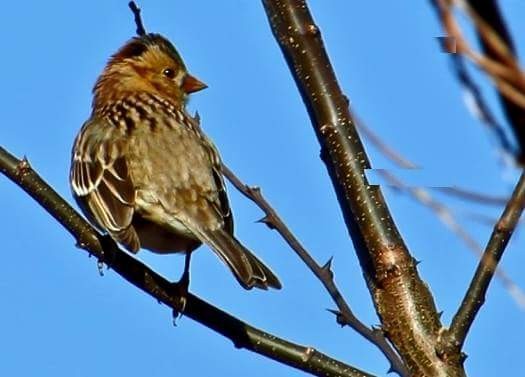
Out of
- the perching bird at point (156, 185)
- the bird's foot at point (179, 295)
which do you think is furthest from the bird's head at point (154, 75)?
the bird's foot at point (179, 295)

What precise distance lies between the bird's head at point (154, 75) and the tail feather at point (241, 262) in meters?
1.96

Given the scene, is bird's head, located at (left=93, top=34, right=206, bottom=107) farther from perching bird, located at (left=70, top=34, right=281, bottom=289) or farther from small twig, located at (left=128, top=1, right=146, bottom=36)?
small twig, located at (left=128, top=1, right=146, bottom=36)

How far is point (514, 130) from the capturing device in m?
0.83

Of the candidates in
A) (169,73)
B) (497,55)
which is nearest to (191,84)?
(169,73)

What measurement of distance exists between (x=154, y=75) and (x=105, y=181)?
185 centimetres

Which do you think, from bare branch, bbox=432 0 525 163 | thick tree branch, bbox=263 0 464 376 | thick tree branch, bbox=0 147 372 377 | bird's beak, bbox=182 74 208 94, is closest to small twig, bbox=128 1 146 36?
thick tree branch, bbox=0 147 372 377

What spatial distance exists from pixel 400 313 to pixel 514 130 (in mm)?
2132

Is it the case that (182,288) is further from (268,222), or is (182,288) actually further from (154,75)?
(154,75)

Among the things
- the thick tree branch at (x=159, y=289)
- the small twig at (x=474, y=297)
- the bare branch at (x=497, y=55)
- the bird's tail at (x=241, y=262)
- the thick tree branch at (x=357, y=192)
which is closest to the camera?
the bare branch at (x=497, y=55)

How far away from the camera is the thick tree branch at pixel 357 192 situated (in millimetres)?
2916

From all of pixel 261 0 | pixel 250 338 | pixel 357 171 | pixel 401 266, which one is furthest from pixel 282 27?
pixel 250 338

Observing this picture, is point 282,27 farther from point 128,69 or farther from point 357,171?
point 128,69

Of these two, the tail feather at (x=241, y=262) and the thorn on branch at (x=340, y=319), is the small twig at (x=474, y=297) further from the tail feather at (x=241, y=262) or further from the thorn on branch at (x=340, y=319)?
the tail feather at (x=241, y=262)

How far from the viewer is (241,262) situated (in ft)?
15.2
